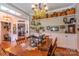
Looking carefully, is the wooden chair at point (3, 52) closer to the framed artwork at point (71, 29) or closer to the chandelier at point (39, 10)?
the chandelier at point (39, 10)

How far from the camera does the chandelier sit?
6.22 feet

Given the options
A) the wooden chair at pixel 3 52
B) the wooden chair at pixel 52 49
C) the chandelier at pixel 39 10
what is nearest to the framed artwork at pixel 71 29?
the wooden chair at pixel 52 49

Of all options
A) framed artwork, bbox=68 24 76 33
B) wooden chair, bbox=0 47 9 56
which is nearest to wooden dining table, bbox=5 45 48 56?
wooden chair, bbox=0 47 9 56

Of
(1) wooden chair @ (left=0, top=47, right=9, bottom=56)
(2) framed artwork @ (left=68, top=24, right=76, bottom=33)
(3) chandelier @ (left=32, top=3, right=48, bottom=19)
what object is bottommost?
(1) wooden chair @ (left=0, top=47, right=9, bottom=56)

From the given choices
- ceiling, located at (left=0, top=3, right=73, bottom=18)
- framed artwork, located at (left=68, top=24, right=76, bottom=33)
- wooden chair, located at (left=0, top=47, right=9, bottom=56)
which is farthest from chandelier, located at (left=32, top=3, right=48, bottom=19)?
wooden chair, located at (left=0, top=47, right=9, bottom=56)

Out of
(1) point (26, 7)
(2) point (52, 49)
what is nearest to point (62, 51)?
(2) point (52, 49)

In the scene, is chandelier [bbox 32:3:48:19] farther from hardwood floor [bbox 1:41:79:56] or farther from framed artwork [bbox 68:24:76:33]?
hardwood floor [bbox 1:41:79:56]

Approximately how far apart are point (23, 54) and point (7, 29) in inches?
15.7

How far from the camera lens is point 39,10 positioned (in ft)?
6.26

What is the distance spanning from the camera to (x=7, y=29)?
6.16ft

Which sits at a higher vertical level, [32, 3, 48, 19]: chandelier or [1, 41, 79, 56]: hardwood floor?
[32, 3, 48, 19]: chandelier

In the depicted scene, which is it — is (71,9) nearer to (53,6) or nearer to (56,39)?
(53,6)

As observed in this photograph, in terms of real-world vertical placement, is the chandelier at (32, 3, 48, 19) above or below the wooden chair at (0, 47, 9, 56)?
above

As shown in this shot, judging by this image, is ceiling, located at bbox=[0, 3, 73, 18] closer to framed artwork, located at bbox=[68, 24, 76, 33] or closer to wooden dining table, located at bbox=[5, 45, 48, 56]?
framed artwork, located at bbox=[68, 24, 76, 33]
